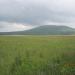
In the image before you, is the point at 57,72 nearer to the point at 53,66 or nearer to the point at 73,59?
the point at 53,66

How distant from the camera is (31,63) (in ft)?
52.2

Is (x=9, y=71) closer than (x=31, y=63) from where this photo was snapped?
Yes

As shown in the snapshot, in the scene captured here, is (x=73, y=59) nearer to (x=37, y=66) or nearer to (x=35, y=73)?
(x=37, y=66)

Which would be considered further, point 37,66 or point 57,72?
point 37,66

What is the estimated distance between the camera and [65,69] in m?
13.1

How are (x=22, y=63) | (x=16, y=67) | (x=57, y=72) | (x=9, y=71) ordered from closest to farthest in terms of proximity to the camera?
1. (x=57, y=72)
2. (x=9, y=71)
3. (x=16, y=67)
4. (x=22, y=63)

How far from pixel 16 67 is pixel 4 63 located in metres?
1.84

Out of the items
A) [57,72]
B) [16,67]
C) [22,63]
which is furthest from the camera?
[22,63]

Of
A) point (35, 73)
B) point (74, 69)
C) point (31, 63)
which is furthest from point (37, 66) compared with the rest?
point (74, 69)

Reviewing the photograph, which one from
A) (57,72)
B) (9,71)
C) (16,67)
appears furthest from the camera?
(16,67)

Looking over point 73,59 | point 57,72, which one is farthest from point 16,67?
point 73,59

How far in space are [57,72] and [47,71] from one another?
565mm

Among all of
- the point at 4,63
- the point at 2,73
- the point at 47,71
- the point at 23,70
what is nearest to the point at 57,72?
the point at 47,71

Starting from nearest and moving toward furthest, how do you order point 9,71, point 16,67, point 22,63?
point 9,71, point 16,67, point 22,63
